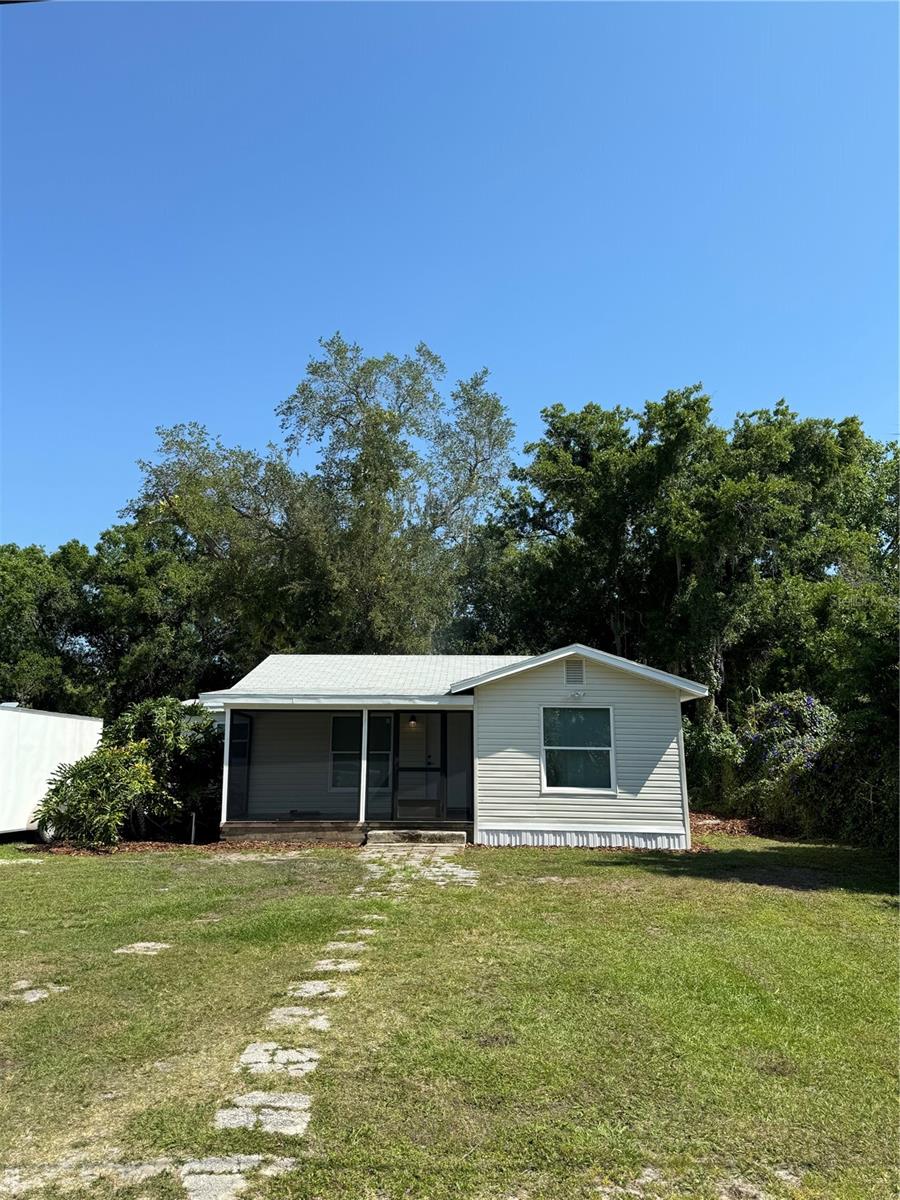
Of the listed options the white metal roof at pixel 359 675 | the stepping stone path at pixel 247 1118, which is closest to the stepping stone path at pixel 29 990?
the stepping stone path at pixel 247 1118

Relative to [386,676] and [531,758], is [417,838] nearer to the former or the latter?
[531,758]

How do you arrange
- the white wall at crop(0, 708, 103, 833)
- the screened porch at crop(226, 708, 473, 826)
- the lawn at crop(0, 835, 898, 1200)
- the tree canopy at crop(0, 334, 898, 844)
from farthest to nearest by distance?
the tree canopy at crop(0, 334, 898, 844)
the screened porch at crop(226, 708, 473, 826)
the white wall at crop(0, 708, 103, 833)
the lawn at crop(0, 835, 898, 1200)

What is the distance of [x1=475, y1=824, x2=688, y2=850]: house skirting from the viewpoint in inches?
500

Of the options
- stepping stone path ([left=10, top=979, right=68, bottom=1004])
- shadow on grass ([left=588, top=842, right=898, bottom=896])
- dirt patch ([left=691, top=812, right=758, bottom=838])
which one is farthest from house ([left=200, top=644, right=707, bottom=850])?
stepping stone path ([left=10, top=979, right=68, bottom=1004])

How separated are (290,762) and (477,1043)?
1197 centimetres

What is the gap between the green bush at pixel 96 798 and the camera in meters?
12.7

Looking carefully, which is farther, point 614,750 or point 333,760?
point 333,760

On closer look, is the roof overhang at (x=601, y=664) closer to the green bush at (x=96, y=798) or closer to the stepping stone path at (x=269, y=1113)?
the green bush at (x=96, y=798)

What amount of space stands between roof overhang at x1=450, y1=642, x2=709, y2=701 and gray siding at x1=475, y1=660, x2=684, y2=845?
0.46 feet

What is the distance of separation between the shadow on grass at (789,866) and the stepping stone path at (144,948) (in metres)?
6.07

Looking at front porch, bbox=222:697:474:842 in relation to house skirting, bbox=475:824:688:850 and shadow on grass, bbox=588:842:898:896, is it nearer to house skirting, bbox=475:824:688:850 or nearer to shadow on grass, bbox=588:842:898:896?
house skirting, bbox=475:824:688:850

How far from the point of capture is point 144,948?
6191 millimetres

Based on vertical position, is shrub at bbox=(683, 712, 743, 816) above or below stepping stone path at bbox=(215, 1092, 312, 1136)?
above

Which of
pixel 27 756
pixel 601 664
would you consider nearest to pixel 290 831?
pixel 27 756
